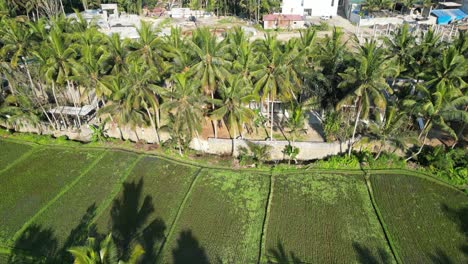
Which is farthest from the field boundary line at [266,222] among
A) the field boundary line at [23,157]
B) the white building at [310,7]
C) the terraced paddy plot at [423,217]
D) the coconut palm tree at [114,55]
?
the white building at [310,7]

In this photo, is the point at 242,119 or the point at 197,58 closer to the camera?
the point at 242,119

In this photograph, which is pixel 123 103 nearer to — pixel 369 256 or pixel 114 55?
pixel 114 55

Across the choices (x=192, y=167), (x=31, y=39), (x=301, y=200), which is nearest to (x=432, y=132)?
(x=301, y=200)

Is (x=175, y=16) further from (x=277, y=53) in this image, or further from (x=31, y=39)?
(x=277, y=53)

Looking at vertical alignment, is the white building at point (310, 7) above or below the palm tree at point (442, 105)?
above

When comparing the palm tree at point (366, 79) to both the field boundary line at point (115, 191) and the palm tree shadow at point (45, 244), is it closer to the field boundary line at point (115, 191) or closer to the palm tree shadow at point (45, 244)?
the field boundary line at point (115, 191)

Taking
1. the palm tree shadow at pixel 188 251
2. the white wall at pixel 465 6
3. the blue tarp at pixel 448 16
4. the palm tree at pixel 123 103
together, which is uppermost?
the white wall at pixel 465 6

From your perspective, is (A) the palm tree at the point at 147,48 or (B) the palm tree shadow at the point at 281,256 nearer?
(B) the palm tree shadow at the point at 281,256
